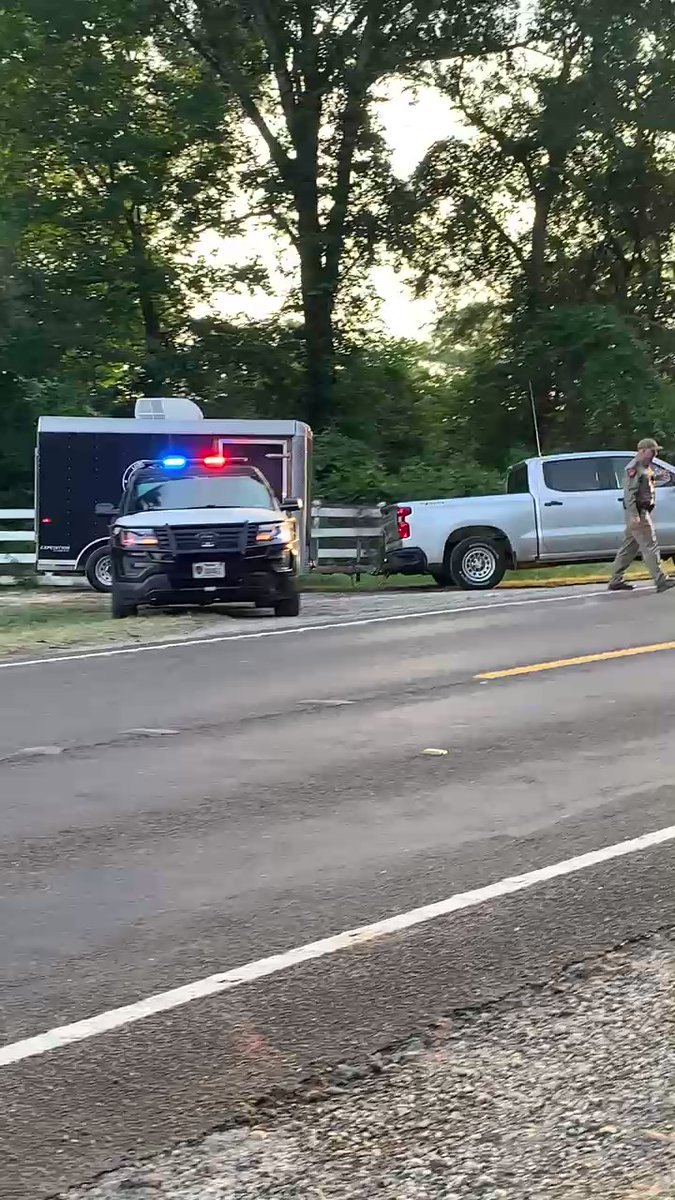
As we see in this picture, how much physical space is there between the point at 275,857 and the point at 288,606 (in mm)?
10205

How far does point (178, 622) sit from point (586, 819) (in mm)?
9415

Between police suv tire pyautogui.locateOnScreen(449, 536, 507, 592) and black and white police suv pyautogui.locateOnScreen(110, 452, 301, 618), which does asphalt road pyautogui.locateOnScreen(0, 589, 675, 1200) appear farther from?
police suv tire pyautogui.locateOnScreen(449, 536, 507, 592)

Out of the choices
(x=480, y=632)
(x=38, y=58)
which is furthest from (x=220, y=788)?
(x=38, y=58)

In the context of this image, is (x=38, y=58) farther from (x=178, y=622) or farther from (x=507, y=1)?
(x=178, y=622)

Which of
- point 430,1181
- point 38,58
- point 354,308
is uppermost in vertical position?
point 38,58

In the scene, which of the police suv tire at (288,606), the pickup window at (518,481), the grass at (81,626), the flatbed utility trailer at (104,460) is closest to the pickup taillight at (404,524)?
the pickup window at (518,481)

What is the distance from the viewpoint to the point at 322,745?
8812mm

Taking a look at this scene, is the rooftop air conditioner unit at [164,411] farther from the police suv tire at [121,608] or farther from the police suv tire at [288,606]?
the police suv tire at [288,606]

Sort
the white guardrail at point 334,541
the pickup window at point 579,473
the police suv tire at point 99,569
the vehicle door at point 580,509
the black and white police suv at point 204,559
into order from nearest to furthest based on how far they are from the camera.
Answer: the black and white police suv at point 204,559 → the vehicle door at point 580,509 → the pickup window at point 579,473 → the police suv tire at point 99,569 → the white guardrail at point 334,541

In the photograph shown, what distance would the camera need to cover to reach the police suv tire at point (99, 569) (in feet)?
75.1

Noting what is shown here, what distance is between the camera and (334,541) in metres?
24.1

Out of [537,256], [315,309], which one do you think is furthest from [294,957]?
[537,256]

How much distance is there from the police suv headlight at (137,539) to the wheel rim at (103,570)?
21.5 ft

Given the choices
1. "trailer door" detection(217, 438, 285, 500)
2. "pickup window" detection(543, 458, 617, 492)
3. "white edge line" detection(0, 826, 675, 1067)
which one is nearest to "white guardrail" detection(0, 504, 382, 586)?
"trailer door" detection(217, 438, 285, 500)
